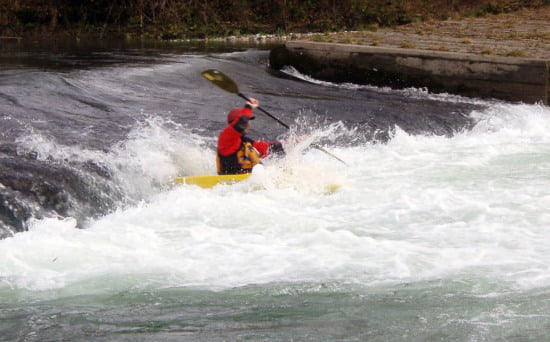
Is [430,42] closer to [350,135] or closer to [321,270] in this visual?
[350,135]

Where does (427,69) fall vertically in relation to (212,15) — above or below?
below

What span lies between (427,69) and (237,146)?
19.7 ft

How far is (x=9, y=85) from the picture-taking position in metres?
10.3

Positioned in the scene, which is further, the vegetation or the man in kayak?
the vegetation

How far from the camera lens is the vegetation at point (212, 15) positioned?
750 inches

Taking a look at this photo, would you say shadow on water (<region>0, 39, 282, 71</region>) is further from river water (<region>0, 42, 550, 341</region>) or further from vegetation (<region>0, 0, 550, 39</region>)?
river water (<region>0, 42, 550, 341</region>)

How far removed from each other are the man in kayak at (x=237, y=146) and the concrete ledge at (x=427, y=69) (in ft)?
18.6

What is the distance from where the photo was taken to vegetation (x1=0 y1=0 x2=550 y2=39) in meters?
19.1

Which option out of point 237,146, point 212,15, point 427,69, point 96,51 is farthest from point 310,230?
point 212,15

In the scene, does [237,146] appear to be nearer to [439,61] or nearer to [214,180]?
[214,180]

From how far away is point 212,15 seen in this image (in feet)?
67.9

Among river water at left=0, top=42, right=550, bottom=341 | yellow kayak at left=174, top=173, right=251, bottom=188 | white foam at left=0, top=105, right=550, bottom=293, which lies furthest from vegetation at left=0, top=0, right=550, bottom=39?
yellow kayak at left=174, top=173, right=251, bottom=188

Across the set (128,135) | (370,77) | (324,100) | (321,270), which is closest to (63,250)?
(321,270)

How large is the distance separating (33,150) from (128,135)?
150 centimetres
